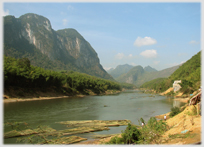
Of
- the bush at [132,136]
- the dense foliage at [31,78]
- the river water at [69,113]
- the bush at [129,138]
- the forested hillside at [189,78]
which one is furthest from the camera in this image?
the forested hillside at [189,78]

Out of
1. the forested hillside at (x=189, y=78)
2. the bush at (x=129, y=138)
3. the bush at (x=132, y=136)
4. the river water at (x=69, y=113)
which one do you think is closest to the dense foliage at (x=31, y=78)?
the river water at (x=69, y=113)

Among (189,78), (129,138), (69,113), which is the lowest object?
(69,113)

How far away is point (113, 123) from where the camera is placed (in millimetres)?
22906

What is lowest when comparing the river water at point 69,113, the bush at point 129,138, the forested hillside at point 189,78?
the river water at point 69,113

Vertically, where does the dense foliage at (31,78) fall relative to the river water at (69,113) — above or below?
above

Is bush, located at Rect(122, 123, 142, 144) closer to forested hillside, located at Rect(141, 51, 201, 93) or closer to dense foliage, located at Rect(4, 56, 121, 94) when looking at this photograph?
dense foliage, located at Rect(4, 56, 121, 94)

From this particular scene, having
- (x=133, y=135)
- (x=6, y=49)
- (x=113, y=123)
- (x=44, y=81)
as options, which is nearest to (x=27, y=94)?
(x=44, y=81)

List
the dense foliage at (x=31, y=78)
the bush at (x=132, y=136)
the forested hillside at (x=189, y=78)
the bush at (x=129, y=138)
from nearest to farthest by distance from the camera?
the bush at (x=129, y=138)
the bush at (x=132, y=136)
the dense foliage at (x=31, y=78)
the forested hillside at (x=189, y=78)

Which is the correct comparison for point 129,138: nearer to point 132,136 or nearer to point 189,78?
point 132,136

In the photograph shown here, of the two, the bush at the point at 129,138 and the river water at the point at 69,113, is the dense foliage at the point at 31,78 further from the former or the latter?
the bush at the point at 129,138

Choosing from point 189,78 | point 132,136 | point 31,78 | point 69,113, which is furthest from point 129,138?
point 189,78

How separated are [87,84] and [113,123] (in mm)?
78489

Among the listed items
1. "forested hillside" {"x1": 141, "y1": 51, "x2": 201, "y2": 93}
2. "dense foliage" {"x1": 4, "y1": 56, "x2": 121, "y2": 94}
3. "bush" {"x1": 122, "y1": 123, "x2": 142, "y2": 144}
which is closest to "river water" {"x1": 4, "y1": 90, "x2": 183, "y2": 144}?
"bush" {"x1": 122, "y1": 123, "x2": 142, "y2": 144}

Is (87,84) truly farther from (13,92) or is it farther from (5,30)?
(5,30)
